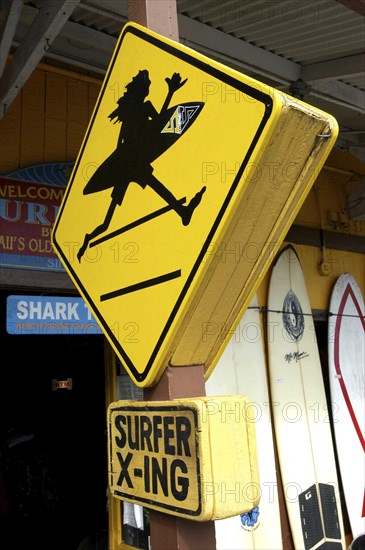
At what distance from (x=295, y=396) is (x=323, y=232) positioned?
5.88 feet

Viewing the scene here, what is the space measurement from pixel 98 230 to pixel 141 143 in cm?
24

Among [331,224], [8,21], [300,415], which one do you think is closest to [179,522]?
[8,21]

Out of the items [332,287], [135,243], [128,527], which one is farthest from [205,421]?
[332,287]

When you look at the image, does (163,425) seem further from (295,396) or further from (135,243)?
(295,396)

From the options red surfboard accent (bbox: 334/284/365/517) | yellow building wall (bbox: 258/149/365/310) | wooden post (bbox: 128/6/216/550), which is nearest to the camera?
wooden post (bbox: 128/6/216/550)

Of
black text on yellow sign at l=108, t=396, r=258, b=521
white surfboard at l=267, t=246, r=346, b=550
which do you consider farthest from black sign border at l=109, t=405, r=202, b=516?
white surfboard at l=267, t=246, r=346, b=550

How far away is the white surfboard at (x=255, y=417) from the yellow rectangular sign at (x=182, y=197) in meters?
2.81

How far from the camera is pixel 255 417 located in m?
4.34

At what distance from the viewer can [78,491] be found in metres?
6.48

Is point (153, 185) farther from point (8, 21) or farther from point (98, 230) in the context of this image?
point (8, 21)

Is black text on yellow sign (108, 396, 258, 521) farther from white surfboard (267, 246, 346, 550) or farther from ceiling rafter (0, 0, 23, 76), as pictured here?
white surfboard (267, 246, 346, 550)

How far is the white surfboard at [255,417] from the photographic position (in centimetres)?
387

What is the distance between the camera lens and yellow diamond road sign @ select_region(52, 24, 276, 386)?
104cm

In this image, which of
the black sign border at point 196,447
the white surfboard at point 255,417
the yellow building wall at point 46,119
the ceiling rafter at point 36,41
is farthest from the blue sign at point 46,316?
the black sign border at point 196,447
